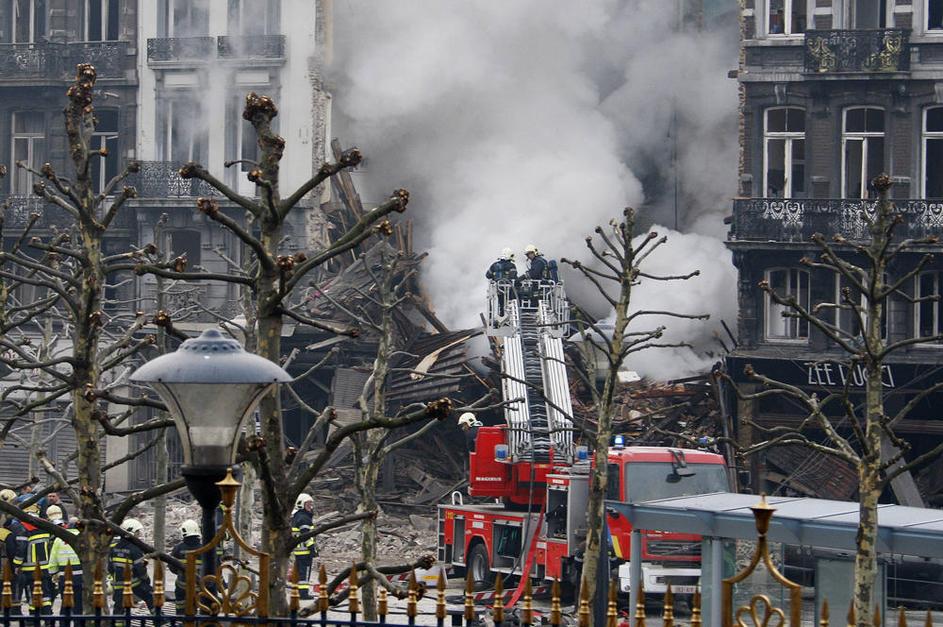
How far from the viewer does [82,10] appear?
48.2m

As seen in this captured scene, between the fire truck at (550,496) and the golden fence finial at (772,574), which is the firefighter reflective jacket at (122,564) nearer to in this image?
the fire truck at (550,496)

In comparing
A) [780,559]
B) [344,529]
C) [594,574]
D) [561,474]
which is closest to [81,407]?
[594,574]

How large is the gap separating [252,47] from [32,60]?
6.22 m

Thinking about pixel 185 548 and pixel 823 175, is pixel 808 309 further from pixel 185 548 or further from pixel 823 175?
pixel 185 548

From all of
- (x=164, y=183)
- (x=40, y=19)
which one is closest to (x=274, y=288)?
(x=164, y=183)

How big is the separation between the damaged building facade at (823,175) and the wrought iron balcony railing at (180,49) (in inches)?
633

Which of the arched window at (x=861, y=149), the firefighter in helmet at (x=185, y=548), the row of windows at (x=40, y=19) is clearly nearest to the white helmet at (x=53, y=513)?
the firefighter in helmet at (x=185, y=548)

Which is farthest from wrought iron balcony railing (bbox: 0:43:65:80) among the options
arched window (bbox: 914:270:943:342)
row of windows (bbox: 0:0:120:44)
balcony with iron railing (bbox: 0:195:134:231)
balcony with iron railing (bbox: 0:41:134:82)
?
arched window (bbox: 914:270:943:342)

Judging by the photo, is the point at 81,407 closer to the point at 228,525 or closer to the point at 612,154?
the point at 228,525

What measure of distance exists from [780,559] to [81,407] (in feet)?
39.7

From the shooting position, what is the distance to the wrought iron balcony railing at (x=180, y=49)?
155 feet

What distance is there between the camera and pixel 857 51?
125ft

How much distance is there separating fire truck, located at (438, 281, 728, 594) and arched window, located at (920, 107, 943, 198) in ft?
34.9

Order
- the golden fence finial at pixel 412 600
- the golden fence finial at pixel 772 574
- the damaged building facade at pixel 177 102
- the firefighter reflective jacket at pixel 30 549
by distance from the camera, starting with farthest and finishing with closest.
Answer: the damaged building facade at pixel 177 102
the firefighter reflective jacket at pixel 30 549
the golden fence finial at pixel 412 600
the golden fence finial at pixel 772 574
